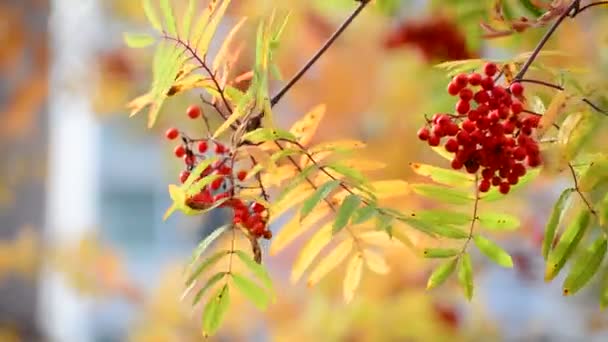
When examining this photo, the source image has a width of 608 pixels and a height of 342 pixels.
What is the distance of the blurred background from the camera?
167 cm

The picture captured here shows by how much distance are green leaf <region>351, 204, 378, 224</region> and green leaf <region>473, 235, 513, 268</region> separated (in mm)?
108

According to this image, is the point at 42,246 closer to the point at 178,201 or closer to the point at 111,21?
the point at 111,21

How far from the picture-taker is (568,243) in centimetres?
62

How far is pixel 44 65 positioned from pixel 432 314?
1384 millimetres

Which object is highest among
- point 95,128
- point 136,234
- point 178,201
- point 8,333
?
point 178,201

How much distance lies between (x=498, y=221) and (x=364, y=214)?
0.46ft

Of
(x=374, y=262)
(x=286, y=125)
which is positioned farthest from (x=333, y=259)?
(x=286, y=125)

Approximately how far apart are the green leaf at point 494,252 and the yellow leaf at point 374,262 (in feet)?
0.33

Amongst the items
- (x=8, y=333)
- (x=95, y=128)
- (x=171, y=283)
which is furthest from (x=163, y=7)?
(x=95, y=128)

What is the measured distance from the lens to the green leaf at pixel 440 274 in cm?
63

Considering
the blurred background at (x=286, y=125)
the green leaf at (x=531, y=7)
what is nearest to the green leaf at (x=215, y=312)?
the green leaf at (x=531, y=7)

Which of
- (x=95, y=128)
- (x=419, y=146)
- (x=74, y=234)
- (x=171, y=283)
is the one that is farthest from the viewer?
(x=95, y=128)

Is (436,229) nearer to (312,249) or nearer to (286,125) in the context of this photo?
(312,249)

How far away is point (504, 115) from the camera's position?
56 cm
